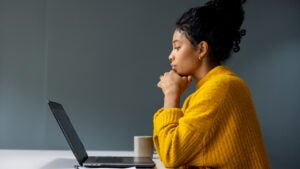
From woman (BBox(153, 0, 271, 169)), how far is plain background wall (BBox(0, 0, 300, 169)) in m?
2.65

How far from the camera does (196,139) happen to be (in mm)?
1045

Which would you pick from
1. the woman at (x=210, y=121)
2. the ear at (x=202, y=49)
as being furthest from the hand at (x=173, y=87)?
the ear at (x=202, y=49)

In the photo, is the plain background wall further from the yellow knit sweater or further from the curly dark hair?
the yellow knit sweater

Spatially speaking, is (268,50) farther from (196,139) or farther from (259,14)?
(196,139)

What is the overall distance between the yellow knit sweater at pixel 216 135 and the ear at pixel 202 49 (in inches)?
5.6

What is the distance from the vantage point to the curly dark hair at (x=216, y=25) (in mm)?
1202

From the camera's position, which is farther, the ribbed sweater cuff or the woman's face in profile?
the woman's face in profile

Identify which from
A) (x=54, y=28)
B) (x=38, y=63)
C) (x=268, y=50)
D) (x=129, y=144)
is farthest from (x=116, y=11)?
(x=268, y=50)

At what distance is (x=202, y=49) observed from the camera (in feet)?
4.00

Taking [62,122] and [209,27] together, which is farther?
[62,122]

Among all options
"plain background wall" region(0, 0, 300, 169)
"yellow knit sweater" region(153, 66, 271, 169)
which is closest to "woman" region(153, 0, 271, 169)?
"yellow knit sweater" region(153, 66, 271, 169)

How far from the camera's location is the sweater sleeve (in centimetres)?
105

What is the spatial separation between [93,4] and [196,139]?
309 cm

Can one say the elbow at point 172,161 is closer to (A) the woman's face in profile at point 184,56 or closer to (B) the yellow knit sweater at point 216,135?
(B) the yellow knit sweater at point 216,135
